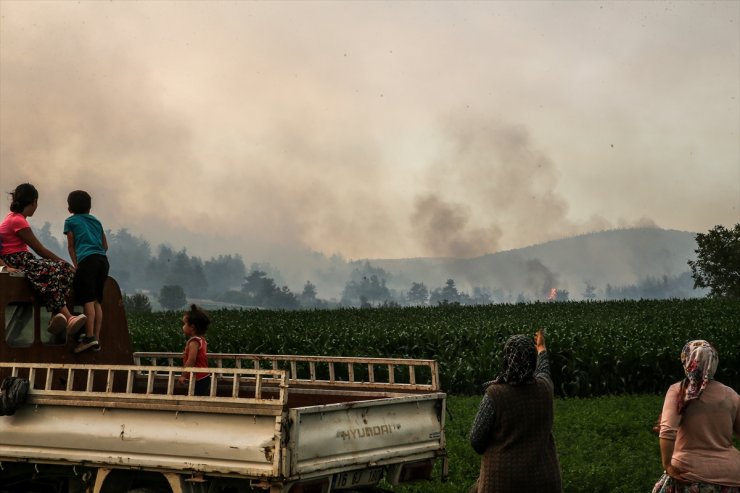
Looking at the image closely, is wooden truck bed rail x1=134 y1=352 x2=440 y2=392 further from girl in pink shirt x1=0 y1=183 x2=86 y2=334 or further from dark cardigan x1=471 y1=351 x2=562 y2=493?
dark cardigan x1=471 y1=351 x2=562 y2=493

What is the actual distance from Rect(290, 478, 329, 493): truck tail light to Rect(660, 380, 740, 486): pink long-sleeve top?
270cm

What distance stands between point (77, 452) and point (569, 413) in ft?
40.8

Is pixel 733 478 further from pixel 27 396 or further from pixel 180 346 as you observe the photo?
pixel 180 346

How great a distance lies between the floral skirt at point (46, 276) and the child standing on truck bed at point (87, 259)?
0.20m

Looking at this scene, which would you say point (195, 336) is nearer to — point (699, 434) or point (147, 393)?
point (147, 393)

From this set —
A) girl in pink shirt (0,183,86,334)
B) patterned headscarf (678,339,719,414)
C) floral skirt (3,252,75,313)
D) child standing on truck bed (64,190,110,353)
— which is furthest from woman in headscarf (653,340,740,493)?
floral skirt (3,252,75,313)

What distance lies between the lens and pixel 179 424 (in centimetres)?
787

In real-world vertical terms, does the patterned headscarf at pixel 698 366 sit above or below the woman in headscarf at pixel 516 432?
above

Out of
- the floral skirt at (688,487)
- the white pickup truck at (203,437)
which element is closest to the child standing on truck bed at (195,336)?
the white pickup truck at (203,437)

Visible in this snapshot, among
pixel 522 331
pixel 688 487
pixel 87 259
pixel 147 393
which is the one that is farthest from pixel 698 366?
pixel 522 331

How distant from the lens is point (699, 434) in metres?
6.53

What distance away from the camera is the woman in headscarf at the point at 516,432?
264 inches

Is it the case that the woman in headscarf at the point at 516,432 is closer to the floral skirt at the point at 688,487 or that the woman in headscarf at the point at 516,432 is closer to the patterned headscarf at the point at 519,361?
the patterned headscarf at the point at 519,361

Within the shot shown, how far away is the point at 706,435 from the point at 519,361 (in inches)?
51.9
